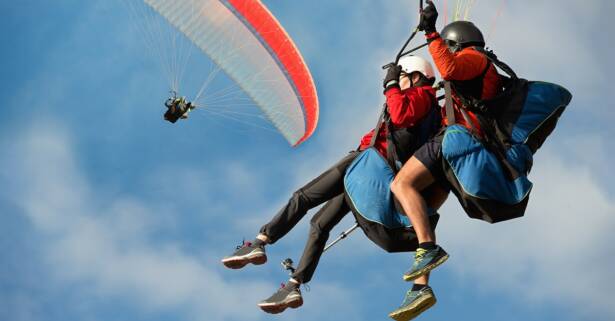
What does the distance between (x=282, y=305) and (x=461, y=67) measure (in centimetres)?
246

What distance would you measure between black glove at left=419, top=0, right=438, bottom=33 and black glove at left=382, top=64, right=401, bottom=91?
40cm

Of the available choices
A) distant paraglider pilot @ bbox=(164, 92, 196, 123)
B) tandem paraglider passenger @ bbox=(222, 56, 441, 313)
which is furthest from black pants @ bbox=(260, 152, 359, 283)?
distant paraglider pilot @ bbox=(164, 92, 196, 123)

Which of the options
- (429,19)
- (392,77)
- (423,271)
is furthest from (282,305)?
(429,19)

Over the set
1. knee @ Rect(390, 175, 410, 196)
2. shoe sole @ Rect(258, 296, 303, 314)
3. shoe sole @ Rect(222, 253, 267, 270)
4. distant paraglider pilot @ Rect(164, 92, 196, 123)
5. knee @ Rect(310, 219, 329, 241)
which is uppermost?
distant paraglider pilot @ Rect(164, 92, 196, 123)

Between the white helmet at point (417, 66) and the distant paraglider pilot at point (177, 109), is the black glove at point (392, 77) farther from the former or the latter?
the distant paraglider pilot at point (177, 109)

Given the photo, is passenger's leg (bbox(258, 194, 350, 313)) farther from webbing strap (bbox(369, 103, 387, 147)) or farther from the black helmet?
the black helmet

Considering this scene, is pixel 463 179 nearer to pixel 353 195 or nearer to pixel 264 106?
pixel 353 195

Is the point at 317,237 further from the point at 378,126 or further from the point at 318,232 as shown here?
the point at 378,126

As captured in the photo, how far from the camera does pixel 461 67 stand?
26.7ft

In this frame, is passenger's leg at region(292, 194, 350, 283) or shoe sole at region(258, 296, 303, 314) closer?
shoe sole at region(258, 296, 303, 314)

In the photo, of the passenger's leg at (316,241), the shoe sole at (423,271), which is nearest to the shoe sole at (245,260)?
the passenger's leg at (316,241)

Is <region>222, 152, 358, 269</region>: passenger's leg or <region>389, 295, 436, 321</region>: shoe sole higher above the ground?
<region>222, 152, 358, 269</region>: passenger's leg

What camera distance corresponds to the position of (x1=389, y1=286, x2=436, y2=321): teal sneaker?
7.85m

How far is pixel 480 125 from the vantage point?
26.9ft
